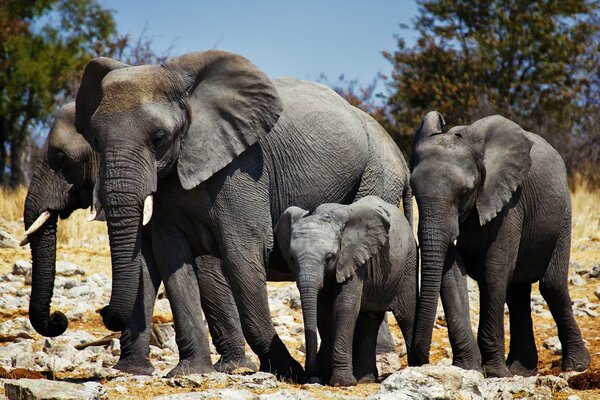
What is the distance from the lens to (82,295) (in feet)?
47.1

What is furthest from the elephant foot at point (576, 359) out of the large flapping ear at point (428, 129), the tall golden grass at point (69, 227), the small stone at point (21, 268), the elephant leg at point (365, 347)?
the tall golden grass at point (69, 227)

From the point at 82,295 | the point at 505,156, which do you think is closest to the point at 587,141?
the point at 82,295

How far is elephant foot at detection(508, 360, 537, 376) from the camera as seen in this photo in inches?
427

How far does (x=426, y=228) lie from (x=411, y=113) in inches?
762

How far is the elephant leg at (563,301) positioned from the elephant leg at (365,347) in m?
1.90

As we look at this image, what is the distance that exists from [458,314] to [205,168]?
2225 mm

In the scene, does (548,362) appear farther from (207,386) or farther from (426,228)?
(207,386)

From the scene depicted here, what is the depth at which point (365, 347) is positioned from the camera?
971 cm

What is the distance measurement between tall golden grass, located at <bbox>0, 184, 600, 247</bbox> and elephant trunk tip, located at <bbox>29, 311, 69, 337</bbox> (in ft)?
22.2

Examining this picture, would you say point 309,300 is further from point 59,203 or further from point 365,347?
point 59,203

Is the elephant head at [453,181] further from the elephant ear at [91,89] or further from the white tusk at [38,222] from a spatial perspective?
the white tusk at [38,222]

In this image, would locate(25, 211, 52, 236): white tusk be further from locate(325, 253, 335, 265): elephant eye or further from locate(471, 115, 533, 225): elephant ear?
locate(471, 115, 533, 225): elephant ear

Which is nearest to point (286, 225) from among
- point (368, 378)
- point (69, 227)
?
point (368, 378)

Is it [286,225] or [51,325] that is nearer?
[286,225]
